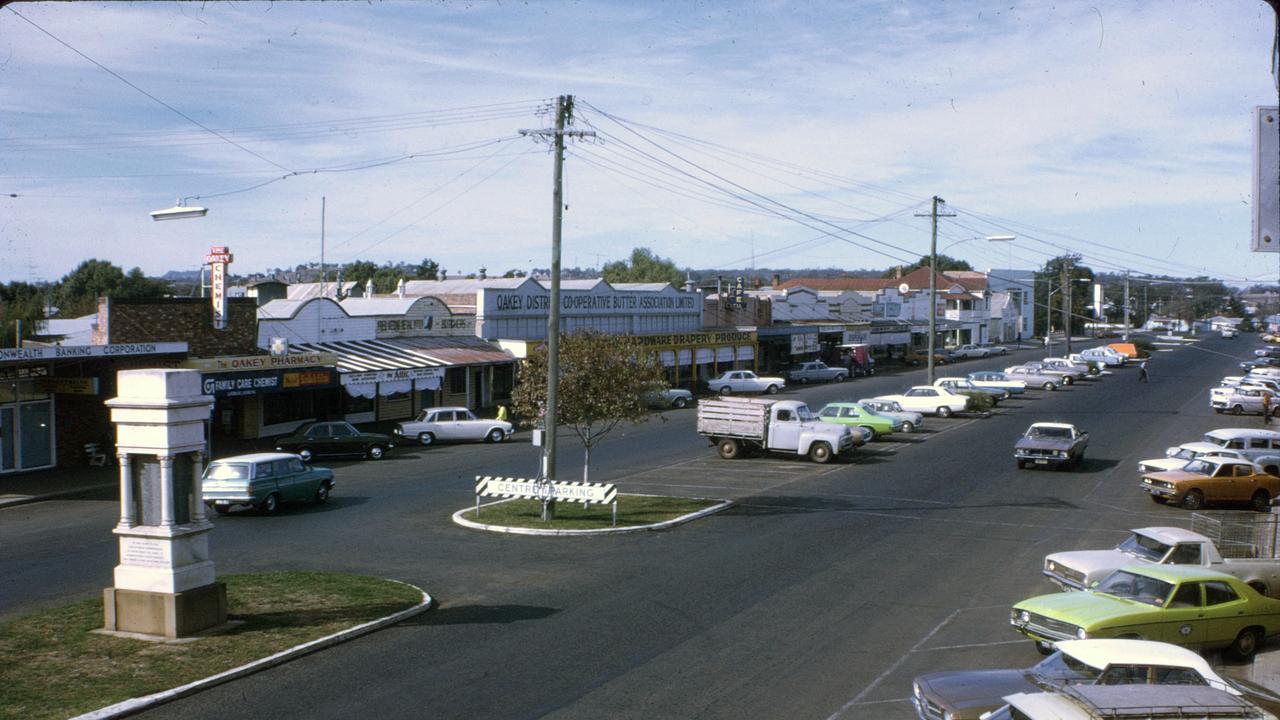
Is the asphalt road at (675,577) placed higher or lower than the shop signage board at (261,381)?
lower

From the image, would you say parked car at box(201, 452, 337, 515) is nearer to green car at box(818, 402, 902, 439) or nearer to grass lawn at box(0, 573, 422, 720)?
grass lawn at box(0, 573, 422, 720)

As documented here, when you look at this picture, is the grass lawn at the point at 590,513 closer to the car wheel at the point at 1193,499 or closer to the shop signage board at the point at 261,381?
the car wheel at the point at 1193,499

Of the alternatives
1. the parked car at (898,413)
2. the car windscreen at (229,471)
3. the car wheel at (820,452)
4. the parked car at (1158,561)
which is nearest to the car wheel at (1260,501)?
the parked car at (1158,561)

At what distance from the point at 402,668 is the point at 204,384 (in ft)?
77.9

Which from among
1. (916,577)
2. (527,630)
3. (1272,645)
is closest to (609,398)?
(916,577)

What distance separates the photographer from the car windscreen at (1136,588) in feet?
47.5

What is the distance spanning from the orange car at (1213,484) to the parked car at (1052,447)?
176 inches

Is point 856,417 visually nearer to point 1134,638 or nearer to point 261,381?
point 261,381

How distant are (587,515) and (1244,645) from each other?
46.3ft

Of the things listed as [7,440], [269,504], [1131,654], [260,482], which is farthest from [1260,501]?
[7,440]

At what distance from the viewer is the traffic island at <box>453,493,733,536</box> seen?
75.1 ft

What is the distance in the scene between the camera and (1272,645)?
51.4 ft

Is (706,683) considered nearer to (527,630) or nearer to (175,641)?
(527,630)

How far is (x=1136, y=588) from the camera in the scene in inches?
582
